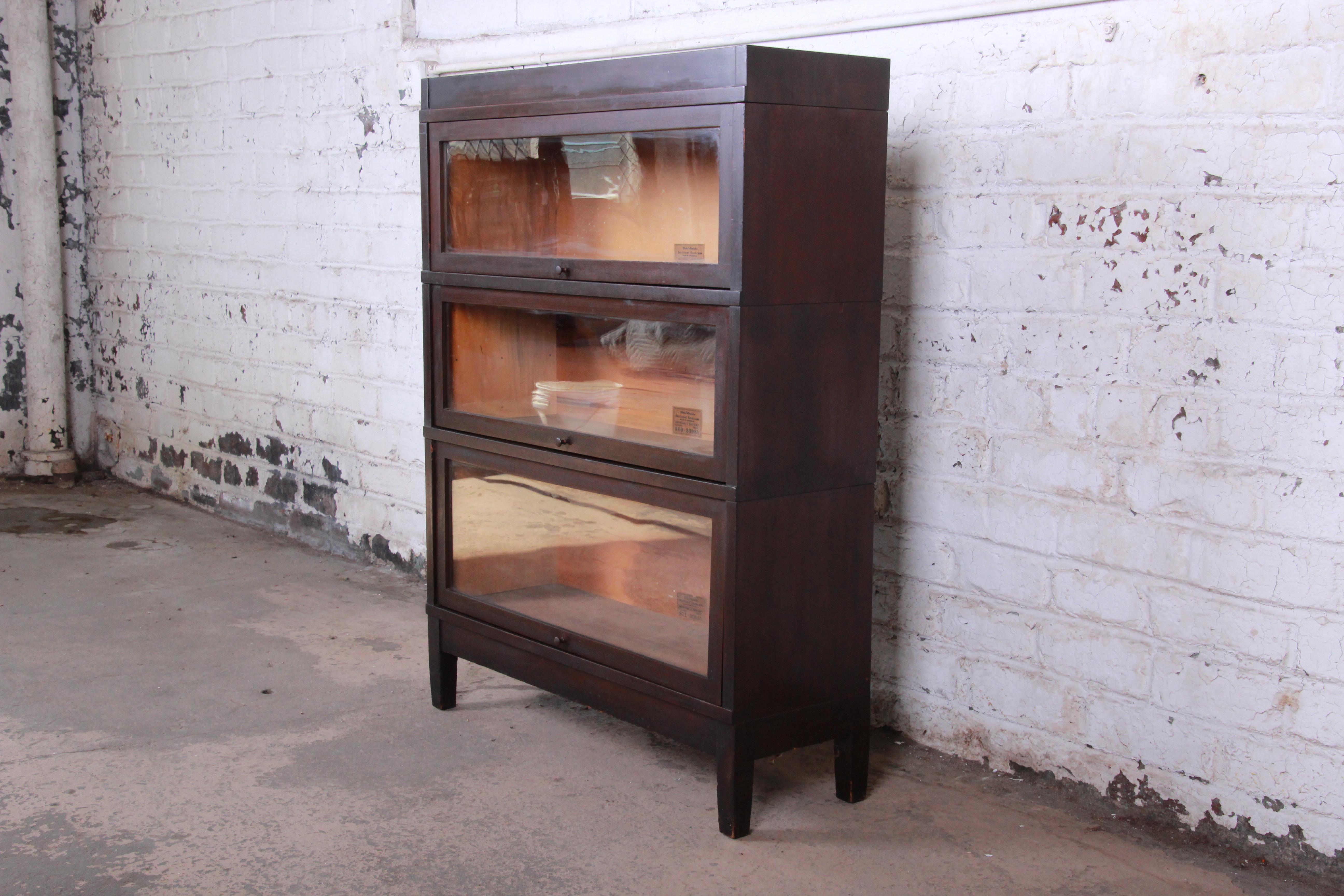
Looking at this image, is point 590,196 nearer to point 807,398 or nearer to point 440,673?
point 807,398

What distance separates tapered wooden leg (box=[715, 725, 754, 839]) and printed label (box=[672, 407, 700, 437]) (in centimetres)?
54

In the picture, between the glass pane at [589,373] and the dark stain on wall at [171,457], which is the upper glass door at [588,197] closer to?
the glass pane at [589,373]

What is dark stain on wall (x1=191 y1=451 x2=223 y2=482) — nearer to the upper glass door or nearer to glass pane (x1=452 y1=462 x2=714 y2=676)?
glass pane (x1=452 y1=462 x2=714 y2=676)

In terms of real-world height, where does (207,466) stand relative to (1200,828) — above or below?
above

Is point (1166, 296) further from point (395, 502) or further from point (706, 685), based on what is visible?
point (395, 502)

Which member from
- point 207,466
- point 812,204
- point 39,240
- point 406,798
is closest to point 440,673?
point 406,798

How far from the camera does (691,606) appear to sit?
2436 millimetres

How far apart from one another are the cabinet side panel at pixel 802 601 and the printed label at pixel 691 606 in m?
0.12

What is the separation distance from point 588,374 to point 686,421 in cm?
33

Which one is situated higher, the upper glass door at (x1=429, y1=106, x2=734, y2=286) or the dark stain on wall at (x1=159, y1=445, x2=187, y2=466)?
the upper glass door at (x1=429, y1=106, x2=734, y2=286)

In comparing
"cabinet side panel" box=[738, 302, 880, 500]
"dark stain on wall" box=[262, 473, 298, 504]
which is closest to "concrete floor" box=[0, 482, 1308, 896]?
"cabinet side panel" box=[738, 302, 880, 500]

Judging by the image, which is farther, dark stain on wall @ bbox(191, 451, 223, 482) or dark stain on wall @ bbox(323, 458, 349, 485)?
dark stain on wall @ bbox(191, 451, 223, 482)

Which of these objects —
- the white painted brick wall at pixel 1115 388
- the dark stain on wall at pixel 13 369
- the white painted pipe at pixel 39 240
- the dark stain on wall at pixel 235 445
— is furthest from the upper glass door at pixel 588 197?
the dark stain on wall at pixel 13 369

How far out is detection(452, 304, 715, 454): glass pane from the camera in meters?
2.39
